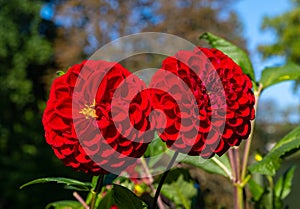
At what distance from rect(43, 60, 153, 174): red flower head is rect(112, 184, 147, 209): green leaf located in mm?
87

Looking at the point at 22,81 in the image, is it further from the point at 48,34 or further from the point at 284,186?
the point at 284,186

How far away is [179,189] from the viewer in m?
1.28

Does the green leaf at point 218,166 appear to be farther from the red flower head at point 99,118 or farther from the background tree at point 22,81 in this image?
the background tree at point 22,81

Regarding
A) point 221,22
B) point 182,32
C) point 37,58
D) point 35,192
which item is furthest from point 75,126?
point 37,58

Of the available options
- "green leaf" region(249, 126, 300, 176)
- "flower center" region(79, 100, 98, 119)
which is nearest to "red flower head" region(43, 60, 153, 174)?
"flower center" region(79, 100, 98, 119)

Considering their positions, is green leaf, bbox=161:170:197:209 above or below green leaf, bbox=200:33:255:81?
below

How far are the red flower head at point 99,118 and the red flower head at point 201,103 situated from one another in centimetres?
3

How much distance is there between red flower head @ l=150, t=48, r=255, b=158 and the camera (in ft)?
2.41

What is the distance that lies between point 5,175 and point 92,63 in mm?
6125

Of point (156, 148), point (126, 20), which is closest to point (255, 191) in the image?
point (156, 148)

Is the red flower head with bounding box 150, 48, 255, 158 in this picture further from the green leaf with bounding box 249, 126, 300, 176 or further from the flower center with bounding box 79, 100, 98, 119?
the green leaf with bounding box 249, 126, 300, 176

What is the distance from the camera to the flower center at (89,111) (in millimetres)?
728

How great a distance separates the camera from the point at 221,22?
365 inches

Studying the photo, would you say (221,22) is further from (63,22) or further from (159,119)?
(159,119)
